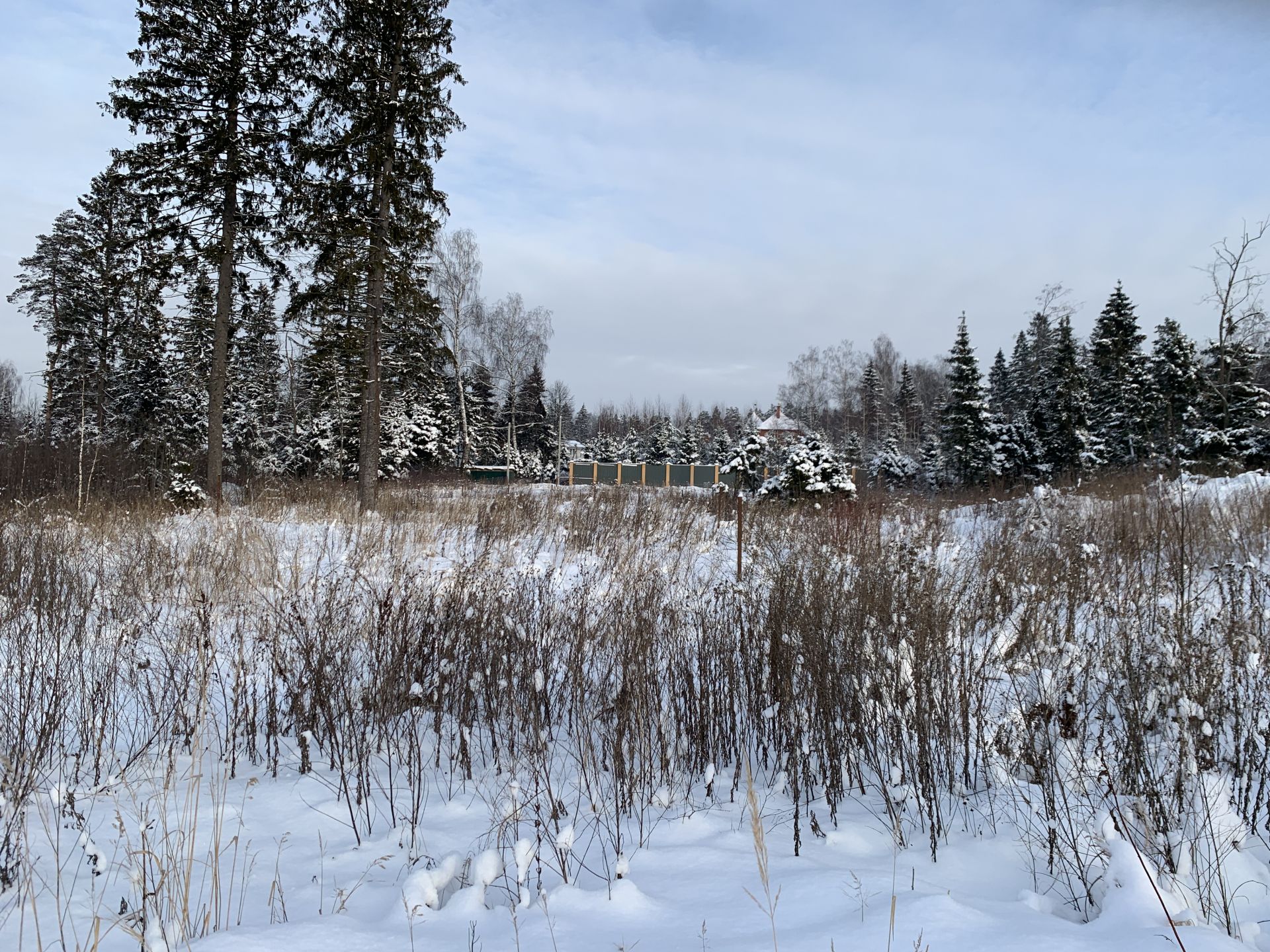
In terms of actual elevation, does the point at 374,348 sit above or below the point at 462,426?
below

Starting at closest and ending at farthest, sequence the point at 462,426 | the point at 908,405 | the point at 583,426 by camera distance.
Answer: the point at 462,426, the point at 908,405, the point at 583,426

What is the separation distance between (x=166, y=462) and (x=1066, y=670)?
2011 cm

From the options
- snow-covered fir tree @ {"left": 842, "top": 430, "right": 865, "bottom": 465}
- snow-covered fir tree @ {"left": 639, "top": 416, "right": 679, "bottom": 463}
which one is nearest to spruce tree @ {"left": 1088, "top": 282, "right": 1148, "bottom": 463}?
snow-covered fir tree @ {"left": 842, "top": 430, "right": 865, "bottom": 465}

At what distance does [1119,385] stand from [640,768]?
30.2 meters

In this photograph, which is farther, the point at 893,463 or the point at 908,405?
the point at 908,405

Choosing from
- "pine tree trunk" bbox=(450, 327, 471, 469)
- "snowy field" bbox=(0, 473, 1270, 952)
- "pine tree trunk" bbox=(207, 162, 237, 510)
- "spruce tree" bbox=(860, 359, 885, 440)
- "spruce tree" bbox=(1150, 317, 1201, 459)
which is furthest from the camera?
"spruce tree" bbox=(860, 359, 885, 440)

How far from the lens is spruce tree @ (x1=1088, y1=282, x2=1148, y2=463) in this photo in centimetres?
2464

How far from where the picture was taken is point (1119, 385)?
1012 inches

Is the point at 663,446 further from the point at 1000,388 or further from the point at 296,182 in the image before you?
the point at 296,182

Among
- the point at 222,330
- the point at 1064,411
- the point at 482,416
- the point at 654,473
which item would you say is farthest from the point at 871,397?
the point at 222,330

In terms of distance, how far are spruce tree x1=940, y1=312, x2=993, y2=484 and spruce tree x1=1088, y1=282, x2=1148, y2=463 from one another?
4208 mm

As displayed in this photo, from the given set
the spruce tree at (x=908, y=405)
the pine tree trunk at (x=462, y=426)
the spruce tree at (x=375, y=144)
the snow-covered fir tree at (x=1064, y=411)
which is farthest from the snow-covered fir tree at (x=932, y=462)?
the spruce tree at (x=375, y=144)

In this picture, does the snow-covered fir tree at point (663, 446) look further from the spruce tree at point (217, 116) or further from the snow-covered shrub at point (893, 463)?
the spruce tree at point (217, 116)

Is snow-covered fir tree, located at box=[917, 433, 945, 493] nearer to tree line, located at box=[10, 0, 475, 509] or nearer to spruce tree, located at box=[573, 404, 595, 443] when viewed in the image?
tree line, located at box=[10, 0, 475, 509]
